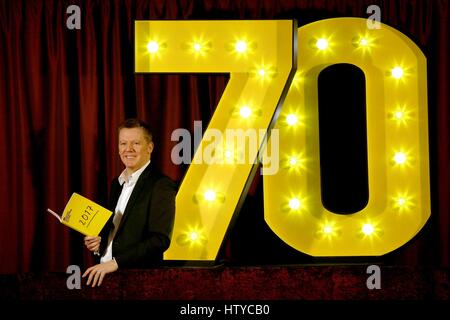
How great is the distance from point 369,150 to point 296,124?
44 cm

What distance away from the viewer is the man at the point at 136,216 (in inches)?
93.5

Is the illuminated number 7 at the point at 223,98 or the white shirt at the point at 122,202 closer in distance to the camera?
the white shirt at the point at 122,202

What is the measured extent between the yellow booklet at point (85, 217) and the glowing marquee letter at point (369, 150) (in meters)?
0.94

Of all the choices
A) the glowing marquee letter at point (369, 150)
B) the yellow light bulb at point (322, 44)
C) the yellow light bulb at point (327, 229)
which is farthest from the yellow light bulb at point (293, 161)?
the yellow light bulb at point (322, 44)

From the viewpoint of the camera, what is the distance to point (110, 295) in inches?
91.0

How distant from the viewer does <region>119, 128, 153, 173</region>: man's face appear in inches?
102

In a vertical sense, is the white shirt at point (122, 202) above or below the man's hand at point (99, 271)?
above

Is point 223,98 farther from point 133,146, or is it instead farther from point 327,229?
point 327,229

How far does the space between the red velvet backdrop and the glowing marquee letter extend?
1.24ft

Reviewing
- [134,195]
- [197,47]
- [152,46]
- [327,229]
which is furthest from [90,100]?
[327,229]

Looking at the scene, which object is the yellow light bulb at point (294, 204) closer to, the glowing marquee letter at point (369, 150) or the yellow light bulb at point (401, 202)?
the glowing marquee letter at point (369, 150)

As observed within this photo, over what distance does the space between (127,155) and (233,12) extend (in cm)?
132
